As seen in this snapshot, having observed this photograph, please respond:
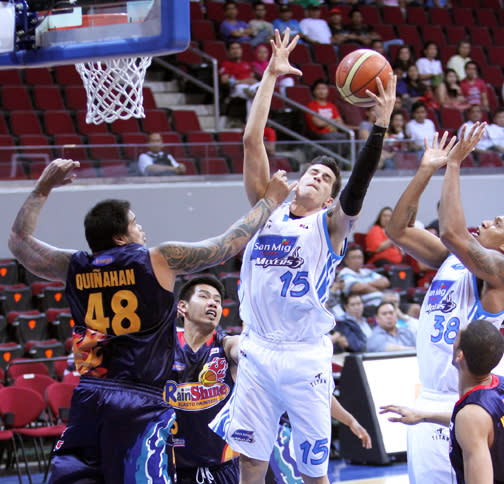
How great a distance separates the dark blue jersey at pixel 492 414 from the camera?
11.3ft

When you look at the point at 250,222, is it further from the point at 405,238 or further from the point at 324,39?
the point at 324,39

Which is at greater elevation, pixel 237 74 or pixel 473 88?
pixel 237 74

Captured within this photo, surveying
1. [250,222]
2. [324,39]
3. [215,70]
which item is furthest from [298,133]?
[250,222]

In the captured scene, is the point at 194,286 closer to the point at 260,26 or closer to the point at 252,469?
the point at 252,469

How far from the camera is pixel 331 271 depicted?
4859 mm

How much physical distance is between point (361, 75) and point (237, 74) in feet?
27.9

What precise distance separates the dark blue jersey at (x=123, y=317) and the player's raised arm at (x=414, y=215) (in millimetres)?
1331

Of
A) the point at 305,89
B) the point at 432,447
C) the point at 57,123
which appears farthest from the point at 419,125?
the point at 432,447

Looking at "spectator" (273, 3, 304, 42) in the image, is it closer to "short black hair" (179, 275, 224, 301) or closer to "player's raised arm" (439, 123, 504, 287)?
"short black hair" (179, 275, 224, 301)

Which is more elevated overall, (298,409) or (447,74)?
(447,74)

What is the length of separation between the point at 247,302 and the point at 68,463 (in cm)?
132

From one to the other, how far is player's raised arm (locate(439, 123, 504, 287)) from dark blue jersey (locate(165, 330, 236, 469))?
1649 mm

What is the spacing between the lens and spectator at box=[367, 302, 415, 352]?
30.6ft

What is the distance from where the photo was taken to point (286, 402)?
471 centimetres
